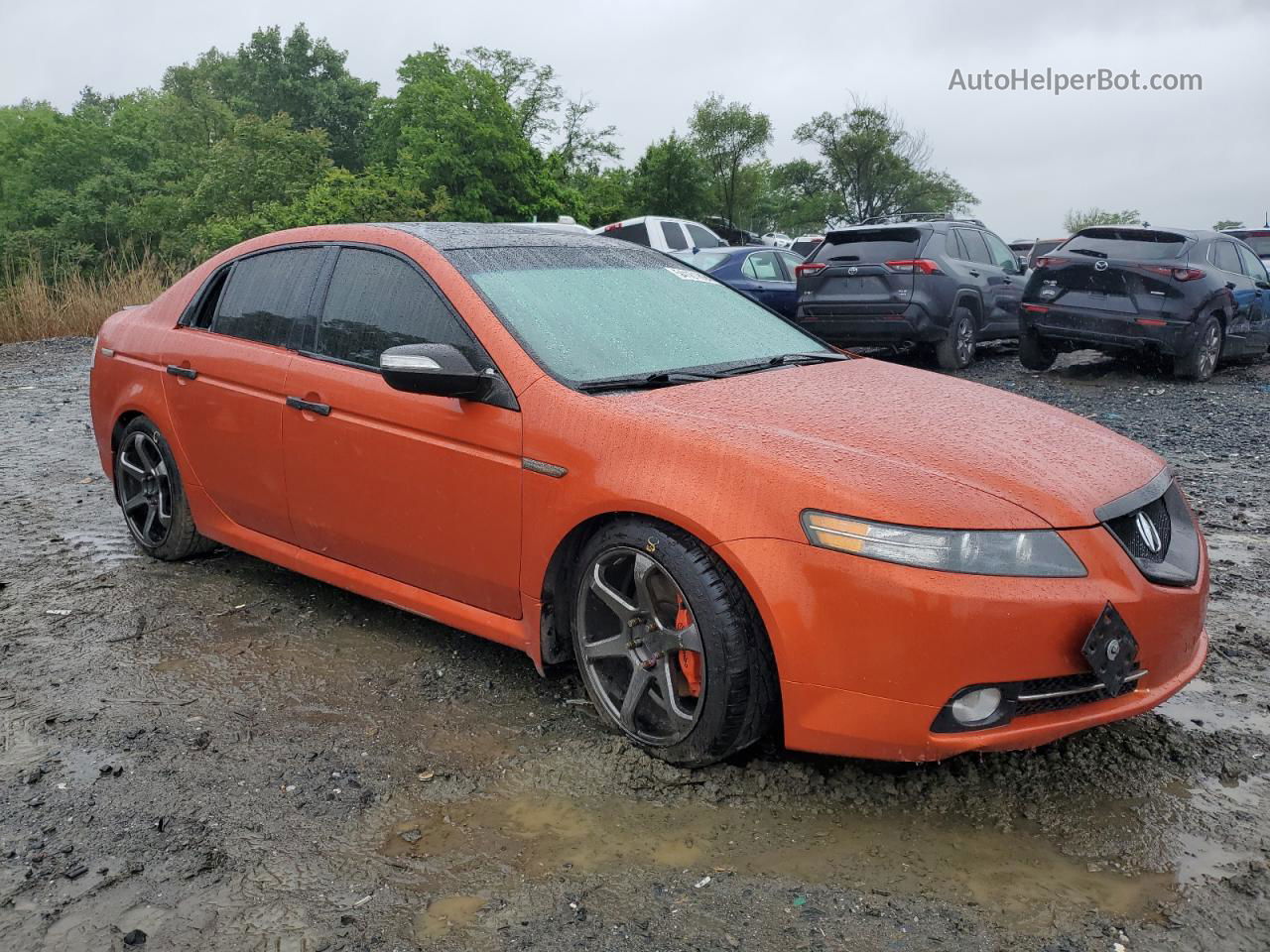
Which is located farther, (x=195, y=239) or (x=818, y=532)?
(x=195, y=239)

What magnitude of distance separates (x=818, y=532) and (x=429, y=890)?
1258 mm

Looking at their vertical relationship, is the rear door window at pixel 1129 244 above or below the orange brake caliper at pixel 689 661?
above

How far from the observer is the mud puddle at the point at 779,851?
8.30 feet

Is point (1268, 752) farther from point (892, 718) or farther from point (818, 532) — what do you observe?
point (818, 532)

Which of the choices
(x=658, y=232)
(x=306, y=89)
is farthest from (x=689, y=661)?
(x=306, y=89)

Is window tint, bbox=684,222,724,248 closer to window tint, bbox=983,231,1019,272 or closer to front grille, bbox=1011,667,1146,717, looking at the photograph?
window tint, bbox=983,231,1019,272

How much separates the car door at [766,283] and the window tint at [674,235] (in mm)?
5015

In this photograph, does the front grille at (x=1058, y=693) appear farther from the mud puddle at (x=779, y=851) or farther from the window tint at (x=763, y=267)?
the window tint at (x=763, y=267)

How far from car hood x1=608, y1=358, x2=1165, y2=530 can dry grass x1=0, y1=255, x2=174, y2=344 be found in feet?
46.4

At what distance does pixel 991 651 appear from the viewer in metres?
2.62

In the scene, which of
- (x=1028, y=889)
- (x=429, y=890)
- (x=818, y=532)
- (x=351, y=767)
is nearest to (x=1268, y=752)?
(x=1028, y=889)

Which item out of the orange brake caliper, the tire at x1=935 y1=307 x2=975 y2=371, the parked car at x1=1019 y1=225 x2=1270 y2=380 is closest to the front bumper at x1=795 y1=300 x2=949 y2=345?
the tire at x1=935 y1=307 x2=975 y2=371

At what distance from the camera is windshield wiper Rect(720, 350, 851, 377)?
12.1 feet

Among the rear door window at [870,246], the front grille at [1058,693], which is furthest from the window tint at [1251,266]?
the front grille at [1058,693]
